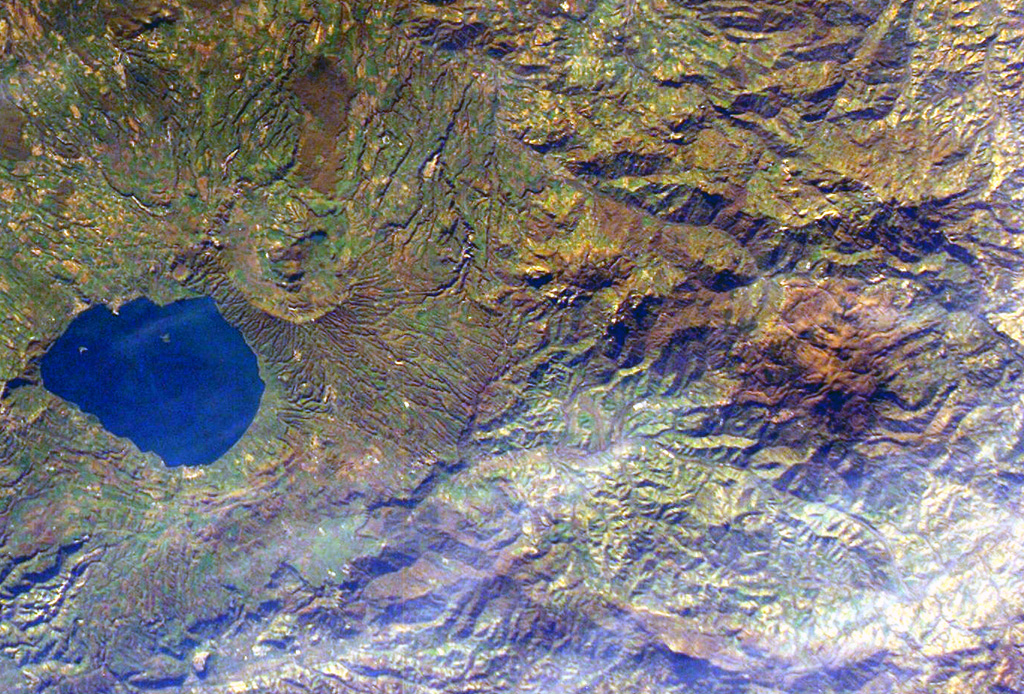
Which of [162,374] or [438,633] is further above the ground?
[162,374]

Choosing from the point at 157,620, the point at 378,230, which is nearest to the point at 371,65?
the point at 378,230

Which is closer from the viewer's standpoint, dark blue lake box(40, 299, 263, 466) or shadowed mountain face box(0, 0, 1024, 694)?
shadowed mountain face box(0, 0, 1024, 694)

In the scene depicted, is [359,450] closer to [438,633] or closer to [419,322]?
[419,322]

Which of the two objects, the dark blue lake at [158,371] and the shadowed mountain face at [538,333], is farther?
the dark blue lake at [158,371]

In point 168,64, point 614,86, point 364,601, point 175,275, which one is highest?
point 614,86
